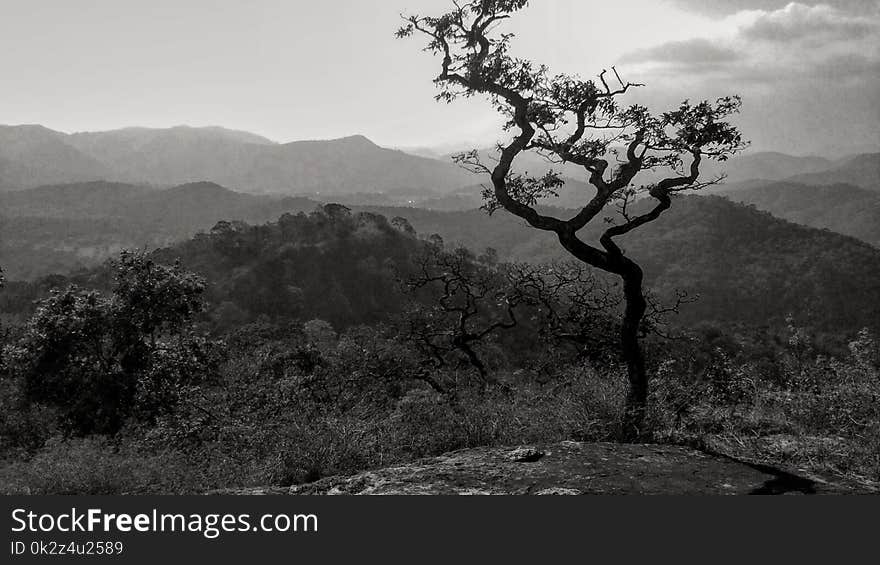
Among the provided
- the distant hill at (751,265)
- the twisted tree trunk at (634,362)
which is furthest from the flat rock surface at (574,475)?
the distant hill at (751,265)

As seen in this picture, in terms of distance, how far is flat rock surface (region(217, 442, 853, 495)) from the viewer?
438 centimetres

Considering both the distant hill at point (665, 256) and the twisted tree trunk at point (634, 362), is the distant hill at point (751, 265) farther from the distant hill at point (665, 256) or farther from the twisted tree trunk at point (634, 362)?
the twisted tree trunk at point (634, 362)

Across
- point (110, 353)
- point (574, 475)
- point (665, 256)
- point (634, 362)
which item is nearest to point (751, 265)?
point (665, 256)

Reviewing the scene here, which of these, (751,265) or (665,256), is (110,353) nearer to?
(751,265)

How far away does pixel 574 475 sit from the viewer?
15.2 ft

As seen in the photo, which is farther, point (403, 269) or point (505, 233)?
point (505, 233)

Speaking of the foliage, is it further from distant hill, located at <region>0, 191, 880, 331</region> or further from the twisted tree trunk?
distant hill, located at <region>0, 191, 880, 331</region>

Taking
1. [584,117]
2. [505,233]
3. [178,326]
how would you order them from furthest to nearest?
[505,233]
[178,326]
[584,117]

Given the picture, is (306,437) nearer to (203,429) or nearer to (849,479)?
(849,479)

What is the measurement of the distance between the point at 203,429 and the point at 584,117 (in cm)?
1002

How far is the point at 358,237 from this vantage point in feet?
272

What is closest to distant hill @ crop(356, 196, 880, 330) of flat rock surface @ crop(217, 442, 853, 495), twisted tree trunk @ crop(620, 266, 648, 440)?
twisted tree trunk @ crop(620, 266, 648, 440)

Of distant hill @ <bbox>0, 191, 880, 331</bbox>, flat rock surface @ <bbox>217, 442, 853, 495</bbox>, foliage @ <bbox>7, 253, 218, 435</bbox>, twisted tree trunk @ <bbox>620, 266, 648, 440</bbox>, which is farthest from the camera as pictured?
distant hill @ <bbox>0, 191, 880, 331</bbox>

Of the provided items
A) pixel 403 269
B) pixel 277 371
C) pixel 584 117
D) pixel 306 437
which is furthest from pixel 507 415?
pixel 403 269
